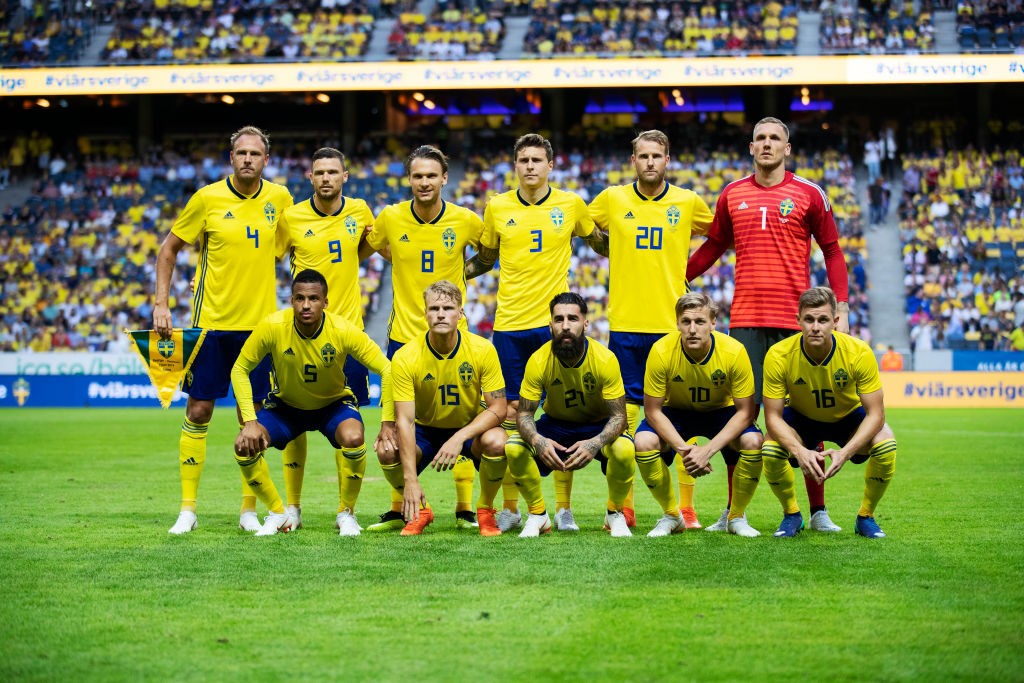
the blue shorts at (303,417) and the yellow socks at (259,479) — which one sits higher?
the blue shorts at (303,417)

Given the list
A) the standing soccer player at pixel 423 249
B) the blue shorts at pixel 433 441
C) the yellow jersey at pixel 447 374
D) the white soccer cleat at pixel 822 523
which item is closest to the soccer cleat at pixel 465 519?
the standing soccer player at pixel 423 249

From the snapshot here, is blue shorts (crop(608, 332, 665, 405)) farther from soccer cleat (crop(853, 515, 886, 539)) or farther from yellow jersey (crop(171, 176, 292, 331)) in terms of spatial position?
yellow jersey (crop(171, 176, 292, 331))

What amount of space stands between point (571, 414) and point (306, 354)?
5.55 feet

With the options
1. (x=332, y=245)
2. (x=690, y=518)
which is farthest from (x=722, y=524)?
(x=332, y=245)

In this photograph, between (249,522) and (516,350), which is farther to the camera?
(516,350)

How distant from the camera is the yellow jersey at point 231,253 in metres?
7.63

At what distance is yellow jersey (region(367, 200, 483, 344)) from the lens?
7.64 metres

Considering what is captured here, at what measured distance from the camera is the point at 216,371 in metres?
7.61

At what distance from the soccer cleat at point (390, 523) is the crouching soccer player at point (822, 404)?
83.8 inches

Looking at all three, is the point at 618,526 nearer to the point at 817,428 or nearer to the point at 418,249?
the point at 817,428

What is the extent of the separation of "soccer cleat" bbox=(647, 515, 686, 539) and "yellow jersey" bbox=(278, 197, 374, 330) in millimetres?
2365

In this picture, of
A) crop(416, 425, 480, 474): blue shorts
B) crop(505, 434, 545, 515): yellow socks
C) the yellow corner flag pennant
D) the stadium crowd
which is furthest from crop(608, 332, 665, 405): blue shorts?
the stadium crowd

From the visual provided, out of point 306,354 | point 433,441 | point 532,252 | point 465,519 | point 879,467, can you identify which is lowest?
point 465,519

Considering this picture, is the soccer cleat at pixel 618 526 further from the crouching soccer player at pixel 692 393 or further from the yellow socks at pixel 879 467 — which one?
the yellow socks at pixel 879 467
